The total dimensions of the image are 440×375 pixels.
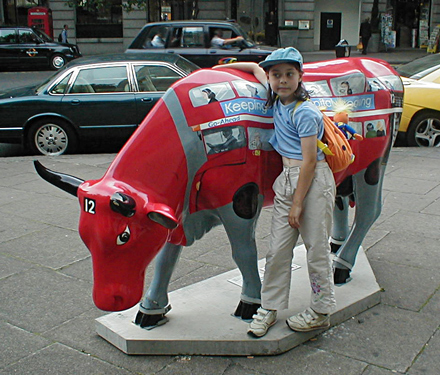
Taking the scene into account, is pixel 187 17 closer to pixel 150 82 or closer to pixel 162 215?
pixel 150 82

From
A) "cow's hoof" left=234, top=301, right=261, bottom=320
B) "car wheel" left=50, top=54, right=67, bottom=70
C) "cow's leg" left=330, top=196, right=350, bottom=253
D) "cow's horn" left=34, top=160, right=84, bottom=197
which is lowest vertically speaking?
"cow's hoof" left=234, top=301, right=261, bottom=320

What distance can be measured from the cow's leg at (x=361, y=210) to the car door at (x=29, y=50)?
68.7 feet

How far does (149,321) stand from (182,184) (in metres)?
1.06

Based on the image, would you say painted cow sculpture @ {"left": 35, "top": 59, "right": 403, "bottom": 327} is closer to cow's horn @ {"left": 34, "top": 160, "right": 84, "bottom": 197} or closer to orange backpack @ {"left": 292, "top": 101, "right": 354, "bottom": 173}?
Result: cow's horn @ {"left": 34, "top": 160, "right": 84, "bottom": 197}

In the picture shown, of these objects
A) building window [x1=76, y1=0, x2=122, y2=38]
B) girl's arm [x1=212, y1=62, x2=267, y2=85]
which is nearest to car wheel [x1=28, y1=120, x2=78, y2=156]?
girl's arm [x1=212, y1=62, x2=267, y2=85]

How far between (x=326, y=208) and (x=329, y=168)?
0.25 m

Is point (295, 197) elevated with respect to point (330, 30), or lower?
lower

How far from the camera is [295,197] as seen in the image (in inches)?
134

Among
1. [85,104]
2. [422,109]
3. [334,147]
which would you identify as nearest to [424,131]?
[422,109]

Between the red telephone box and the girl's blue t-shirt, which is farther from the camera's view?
the red telephone box

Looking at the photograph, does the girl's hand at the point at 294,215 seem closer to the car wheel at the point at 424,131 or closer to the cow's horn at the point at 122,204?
the cow's horn at the point at 122,204

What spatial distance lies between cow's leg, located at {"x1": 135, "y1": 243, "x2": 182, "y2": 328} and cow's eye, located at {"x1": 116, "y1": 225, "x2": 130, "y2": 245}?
76 cm

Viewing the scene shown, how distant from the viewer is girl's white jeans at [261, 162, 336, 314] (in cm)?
344

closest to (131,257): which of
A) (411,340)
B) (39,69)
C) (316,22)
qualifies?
(411,340)
